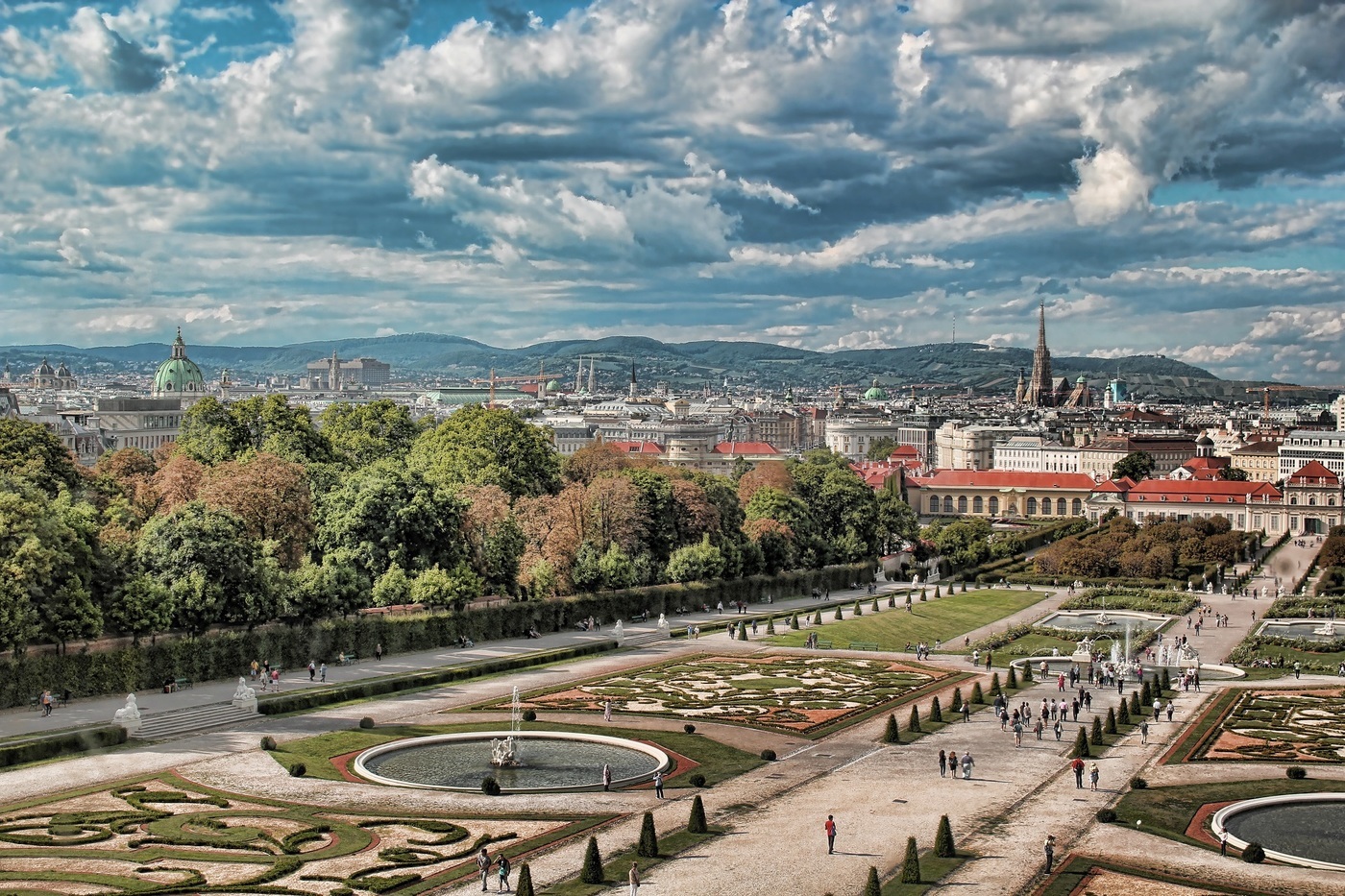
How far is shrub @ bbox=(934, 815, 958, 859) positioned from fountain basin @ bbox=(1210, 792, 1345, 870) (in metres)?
7.59

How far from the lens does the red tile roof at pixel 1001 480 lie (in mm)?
186375

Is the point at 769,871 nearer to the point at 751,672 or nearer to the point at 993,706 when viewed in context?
the point at 993,706

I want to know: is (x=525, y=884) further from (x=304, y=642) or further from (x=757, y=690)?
(x=304, y=642)

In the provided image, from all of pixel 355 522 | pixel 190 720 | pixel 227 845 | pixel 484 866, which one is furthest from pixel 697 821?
pixel 355 522

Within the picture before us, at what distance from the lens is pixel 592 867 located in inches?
1389

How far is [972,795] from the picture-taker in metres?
45.2

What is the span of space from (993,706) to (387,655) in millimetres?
28396

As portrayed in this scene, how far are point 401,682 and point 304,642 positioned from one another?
7.33 metres

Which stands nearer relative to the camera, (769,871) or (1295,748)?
(769,871)

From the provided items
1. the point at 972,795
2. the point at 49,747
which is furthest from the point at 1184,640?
the point at 49,747

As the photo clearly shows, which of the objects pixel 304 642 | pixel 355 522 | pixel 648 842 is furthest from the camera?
pixel 355 522

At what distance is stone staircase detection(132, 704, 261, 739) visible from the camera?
5258 centimetres

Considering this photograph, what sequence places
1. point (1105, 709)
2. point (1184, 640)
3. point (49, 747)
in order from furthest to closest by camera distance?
point (1184, 640) → point (1105, 709) → point (49, 747)

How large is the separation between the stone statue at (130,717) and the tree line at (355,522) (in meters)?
5.48
